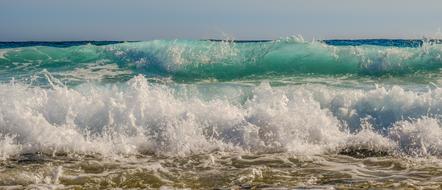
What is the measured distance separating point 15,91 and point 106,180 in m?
3.84

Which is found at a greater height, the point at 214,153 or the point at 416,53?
the point at 416,53

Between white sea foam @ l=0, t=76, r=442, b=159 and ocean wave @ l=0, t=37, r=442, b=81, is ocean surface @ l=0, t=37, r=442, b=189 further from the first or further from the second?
ocean wave @ l=0, t=37, r=442, b=81

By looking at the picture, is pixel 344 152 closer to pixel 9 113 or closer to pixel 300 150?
pixel 300 150

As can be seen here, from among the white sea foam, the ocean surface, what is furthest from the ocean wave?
the white sea foam

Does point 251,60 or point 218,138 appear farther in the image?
point 251,60

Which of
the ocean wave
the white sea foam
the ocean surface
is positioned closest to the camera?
the ocean surface

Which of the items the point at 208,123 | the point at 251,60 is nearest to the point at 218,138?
the point at 208,123

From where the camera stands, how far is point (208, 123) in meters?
7.57

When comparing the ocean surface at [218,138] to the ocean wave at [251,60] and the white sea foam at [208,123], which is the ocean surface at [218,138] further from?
the ocean wave at [251,60]

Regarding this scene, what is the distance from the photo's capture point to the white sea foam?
6.88 m

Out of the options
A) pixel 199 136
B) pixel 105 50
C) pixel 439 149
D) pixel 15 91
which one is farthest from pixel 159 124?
pixel 105 50

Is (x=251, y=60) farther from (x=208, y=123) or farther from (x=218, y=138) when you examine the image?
(x=218, y=138)

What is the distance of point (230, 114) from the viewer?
7.65 metres

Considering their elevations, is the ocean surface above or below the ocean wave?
below
